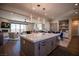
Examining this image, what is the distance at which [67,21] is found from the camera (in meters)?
1.88

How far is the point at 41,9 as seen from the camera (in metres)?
1.81

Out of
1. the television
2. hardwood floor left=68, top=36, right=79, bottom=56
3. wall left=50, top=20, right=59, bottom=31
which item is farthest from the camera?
wall left=50, top=20, right=59, bottom=31

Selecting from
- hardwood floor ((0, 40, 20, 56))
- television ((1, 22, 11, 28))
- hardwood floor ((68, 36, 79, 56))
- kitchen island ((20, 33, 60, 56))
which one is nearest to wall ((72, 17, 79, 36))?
hardwood floor ((68, 36, 79, 56))

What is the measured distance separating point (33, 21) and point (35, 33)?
0.27 metres

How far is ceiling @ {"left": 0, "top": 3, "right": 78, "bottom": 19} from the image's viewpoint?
5.57 ft

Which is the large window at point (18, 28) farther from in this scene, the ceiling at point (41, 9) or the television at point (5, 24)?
the ceiling at point (41, 9)

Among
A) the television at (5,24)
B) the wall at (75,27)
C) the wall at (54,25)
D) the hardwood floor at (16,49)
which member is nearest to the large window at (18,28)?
the television at (5,24)

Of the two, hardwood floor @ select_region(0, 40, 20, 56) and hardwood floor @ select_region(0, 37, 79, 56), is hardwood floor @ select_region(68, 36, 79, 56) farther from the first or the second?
hardwood floor @ select_region(0, 40, 20, 56)

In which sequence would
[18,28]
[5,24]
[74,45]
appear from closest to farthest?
[5,24]
[18,28]
[74,45]

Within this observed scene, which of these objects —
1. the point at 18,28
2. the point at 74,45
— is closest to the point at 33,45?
the point at 18,28

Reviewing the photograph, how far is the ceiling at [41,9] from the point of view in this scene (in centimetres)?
170

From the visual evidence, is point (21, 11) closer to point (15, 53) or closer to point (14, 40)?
point (14, 40)

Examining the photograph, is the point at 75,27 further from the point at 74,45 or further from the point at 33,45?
the point at 33,45

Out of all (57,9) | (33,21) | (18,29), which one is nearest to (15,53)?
(18,29)
